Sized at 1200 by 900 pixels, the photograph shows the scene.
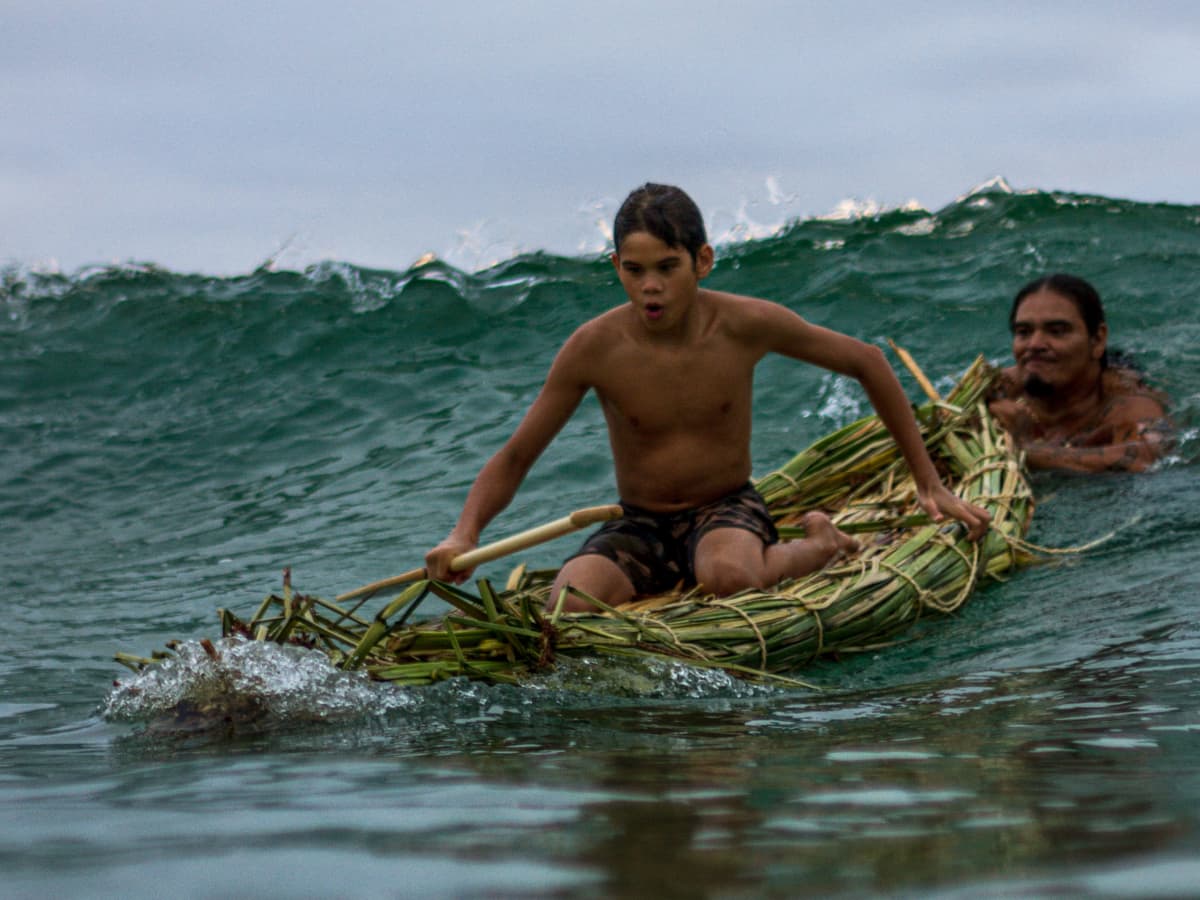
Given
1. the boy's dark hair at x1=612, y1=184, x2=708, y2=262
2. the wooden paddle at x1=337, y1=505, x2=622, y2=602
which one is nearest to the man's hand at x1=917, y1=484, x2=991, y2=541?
the boy's dark hair at x1=612, y1=184, x2=708, y2=262

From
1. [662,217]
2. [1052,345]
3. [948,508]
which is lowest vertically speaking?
[948,508]

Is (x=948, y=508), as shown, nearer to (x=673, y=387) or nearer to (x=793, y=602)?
(x=793, y=602)

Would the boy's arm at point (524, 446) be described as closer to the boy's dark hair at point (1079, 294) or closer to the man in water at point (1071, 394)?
the man in water at point (1071, 394)

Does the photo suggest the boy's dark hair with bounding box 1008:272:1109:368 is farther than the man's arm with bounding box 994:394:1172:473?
Yes

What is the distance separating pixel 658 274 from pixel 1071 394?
3.60 m

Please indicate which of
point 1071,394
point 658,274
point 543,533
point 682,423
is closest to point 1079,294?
point 1071,394

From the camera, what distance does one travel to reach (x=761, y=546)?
4605 millimetres

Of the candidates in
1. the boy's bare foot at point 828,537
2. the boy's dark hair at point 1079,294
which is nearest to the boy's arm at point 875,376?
the boy's bare foot at point 828,537

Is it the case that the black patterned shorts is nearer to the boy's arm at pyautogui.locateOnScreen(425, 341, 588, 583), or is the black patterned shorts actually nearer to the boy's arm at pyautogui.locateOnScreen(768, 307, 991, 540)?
the boy's arm at pyautogui.locateOnScreen(425, 341, 588, 583)

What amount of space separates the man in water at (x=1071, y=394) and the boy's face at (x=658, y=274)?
276 centimetres

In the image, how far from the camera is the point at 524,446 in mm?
4559

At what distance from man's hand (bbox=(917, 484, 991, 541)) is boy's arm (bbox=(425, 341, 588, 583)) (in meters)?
1.34

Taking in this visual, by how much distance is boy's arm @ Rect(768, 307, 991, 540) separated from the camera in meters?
4.70

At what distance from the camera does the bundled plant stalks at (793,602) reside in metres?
3.59
